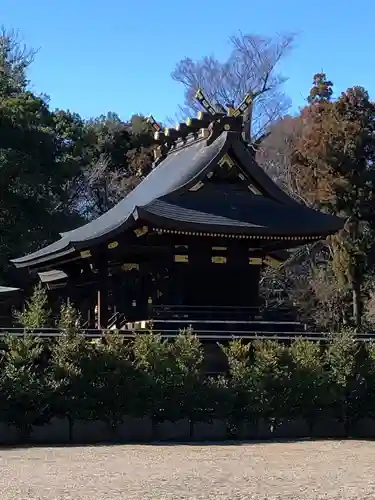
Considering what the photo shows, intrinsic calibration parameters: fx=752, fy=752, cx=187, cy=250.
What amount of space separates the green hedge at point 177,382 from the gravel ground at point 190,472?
41.5 inches

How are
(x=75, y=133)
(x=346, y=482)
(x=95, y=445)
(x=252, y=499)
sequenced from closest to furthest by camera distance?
1. (x=252, y=499)
2. (x=346, y=482)
3. (x=95, y=445)
4. (x=75, y=133)

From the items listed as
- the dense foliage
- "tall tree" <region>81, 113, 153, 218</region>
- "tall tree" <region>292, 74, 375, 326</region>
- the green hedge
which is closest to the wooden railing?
the green hedge

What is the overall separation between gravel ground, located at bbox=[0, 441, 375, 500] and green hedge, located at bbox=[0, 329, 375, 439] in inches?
41.5

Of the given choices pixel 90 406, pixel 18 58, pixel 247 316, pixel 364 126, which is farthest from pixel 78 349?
pixel 18 58

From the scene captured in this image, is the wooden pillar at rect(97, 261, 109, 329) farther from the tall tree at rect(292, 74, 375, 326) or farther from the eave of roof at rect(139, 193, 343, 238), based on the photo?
the tall tree at rect(292, 74, 375, 326)

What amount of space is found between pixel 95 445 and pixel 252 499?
585cm

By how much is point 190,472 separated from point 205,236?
8.48 metres

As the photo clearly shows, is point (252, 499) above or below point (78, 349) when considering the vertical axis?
below

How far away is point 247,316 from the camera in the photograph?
58.6ft

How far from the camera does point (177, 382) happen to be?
13.6m

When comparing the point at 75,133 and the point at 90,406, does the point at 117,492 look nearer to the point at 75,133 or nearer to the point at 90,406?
the point at 90,406

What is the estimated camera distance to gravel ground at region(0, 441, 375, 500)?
7.85 metres

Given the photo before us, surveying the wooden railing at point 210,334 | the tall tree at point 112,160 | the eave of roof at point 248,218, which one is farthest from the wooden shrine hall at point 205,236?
the tall tree at point 112,160

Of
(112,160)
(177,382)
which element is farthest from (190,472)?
(112,160)
